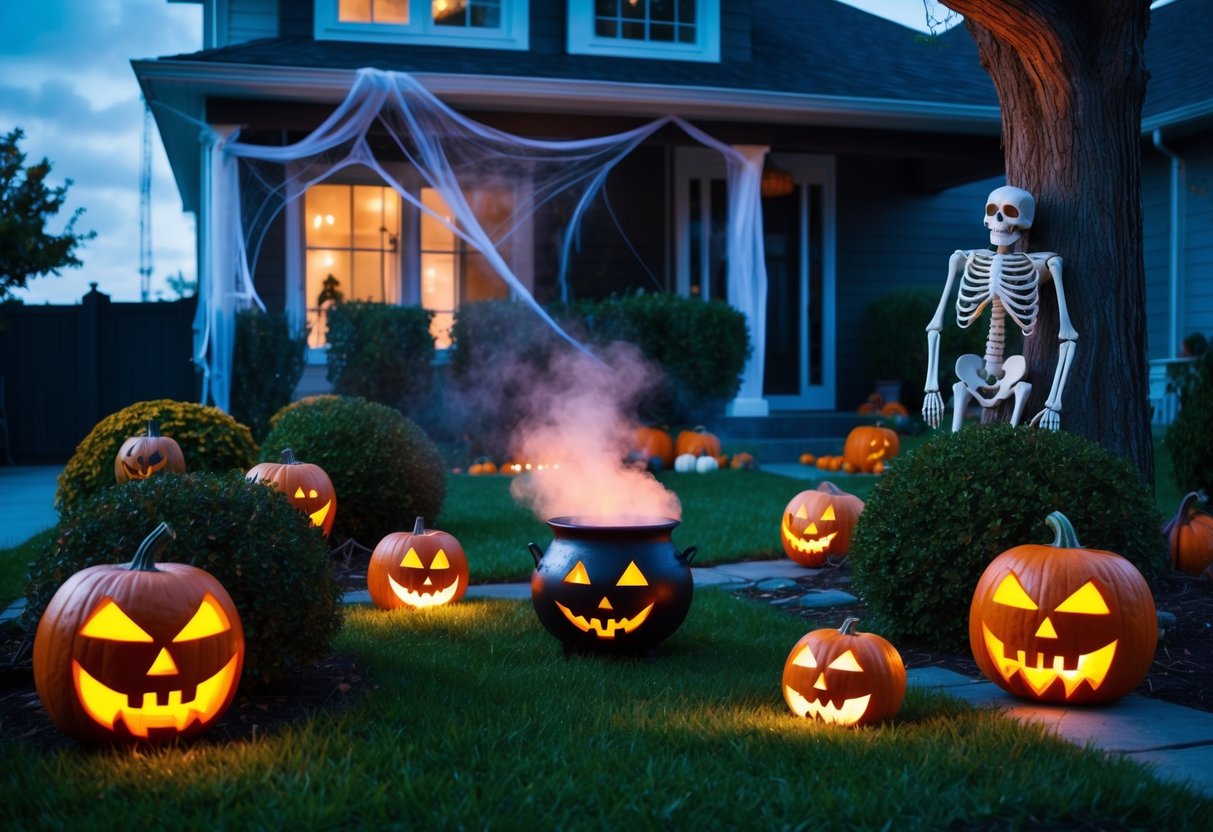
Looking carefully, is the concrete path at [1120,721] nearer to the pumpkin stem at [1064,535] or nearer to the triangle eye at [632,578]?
the pumpkin stem at [1064,535]

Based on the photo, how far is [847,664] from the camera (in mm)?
3324

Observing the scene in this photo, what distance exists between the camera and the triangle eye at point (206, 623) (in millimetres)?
3037

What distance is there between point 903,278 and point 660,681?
485 inches

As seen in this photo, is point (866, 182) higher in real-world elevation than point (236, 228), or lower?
higher

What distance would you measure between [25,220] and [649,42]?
8.52 meters

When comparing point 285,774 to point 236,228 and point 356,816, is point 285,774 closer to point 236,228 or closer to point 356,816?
point 356,816

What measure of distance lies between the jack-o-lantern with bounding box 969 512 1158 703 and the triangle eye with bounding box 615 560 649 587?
3.73 ft

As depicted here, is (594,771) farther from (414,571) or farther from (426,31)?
(426,31)

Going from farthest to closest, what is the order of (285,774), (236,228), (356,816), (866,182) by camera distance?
(866,182)
(236,228)
(285,774)
(356,816)

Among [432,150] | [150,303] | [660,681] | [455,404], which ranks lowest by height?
[660,681]

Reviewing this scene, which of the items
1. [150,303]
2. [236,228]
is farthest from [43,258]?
[236,228]

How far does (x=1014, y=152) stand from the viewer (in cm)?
553

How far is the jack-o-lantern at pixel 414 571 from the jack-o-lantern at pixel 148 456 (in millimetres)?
1979

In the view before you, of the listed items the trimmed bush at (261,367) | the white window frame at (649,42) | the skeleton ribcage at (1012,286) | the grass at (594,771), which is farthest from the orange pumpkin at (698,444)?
the grass at (594,771)
